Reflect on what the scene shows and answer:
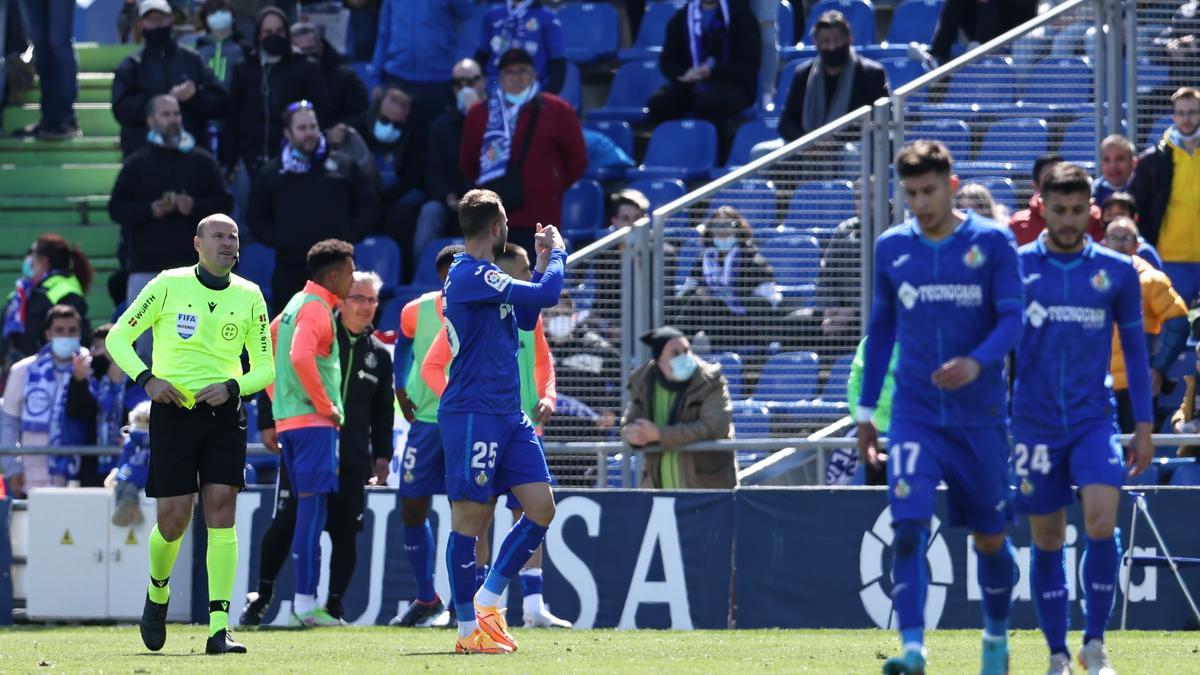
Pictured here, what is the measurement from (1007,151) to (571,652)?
7124 millimetres

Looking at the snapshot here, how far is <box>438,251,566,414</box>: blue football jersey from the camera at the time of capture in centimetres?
1048

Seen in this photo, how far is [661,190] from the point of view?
746 inches

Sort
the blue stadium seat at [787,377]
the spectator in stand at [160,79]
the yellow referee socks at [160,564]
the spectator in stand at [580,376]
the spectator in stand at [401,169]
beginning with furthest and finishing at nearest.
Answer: the spectator in stand at [160,79]
the spectator in stand at [401,169]
the blue stadium seat at [787,377]
the spectator in stand at [580,376]
the yellow referee socks at [160,564]

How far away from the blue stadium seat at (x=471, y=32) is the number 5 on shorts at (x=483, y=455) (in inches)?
440

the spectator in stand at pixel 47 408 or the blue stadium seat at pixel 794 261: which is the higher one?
the blue stadium seat at pixel 794 261

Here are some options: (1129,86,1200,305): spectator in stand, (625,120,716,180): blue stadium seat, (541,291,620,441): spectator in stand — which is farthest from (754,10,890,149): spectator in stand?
(541,291,620,441): spectator in stand

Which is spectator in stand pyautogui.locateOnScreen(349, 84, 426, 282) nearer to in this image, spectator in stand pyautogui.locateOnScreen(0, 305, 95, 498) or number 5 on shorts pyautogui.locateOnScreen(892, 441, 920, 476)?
spectator in stand pyautogui.locateOnScreen(0, 305, 95, 498)

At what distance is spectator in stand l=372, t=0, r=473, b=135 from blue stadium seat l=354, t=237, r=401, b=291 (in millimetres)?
1640

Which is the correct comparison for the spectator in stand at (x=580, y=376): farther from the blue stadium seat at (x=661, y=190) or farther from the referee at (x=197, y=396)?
the referee at (x=197, y=396)

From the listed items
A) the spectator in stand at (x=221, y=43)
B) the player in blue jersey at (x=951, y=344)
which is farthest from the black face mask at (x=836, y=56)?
the player in blue jersey at (x=951, y=344)

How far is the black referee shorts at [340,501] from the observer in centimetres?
1434

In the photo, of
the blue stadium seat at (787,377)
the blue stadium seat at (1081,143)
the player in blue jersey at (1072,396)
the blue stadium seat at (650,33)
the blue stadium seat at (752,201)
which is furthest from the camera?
the blue stadium seat at (650,33)

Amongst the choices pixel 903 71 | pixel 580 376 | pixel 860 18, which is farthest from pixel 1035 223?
pixel 860 18

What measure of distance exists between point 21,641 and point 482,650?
3.74 m
